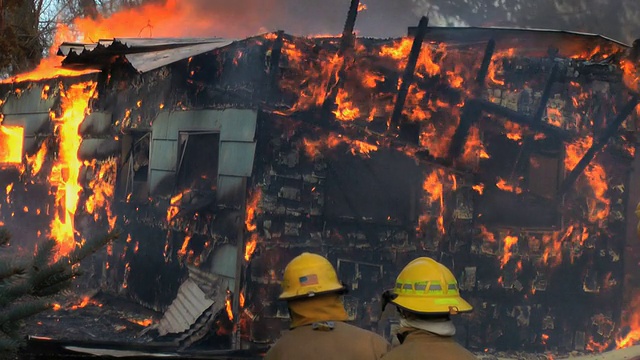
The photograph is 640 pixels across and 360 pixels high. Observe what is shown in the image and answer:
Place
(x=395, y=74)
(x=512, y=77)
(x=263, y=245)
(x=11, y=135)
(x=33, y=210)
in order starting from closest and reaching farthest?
(x=263, y=245)
(x=395, y=74)
(x=512, y=77)
(x=33, y=210)
(x=11, y=135)

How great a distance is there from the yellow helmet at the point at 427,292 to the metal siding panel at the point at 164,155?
335 inches

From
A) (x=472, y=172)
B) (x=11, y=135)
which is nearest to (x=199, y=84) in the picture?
(x=472, y=172)

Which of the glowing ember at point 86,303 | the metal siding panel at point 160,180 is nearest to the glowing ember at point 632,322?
the metal siding panel at point 160,180

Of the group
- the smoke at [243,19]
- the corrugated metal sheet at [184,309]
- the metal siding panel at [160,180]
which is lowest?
the corrugated metal sheet at [184,309]

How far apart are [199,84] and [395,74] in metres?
2.92

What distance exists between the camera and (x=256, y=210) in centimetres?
995

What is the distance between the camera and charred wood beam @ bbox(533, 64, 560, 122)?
1113 cm

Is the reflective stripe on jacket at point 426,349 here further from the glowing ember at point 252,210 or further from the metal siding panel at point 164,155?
the metal siding panel at point 164,155

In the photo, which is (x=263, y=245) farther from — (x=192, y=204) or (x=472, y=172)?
(x=472, y=172)

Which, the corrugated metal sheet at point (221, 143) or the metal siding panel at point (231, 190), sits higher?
the corrugated metal sheet at point (221, 143)

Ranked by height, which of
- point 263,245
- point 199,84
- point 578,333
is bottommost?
point 578,333

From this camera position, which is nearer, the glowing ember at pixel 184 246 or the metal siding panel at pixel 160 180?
the glowing ember at pixel 184 246

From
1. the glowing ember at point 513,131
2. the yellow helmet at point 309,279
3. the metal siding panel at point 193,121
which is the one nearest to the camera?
the yellow helmet at point 309,279

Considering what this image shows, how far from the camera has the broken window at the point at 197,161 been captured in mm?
10906
